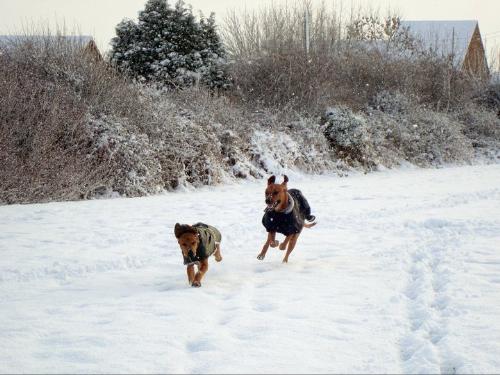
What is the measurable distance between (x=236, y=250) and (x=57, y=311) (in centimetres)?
298

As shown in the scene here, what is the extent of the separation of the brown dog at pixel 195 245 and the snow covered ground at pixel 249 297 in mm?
202

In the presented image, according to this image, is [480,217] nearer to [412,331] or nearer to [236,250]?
[236,250]

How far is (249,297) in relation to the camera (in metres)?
4.68

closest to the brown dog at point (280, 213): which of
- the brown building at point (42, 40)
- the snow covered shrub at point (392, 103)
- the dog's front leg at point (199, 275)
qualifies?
the dog's front leg at point (199, 275)

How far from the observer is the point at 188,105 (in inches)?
626

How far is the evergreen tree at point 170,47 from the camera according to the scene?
2139 cm

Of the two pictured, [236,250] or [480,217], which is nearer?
[236,250]

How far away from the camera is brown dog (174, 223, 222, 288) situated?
15.5 feet

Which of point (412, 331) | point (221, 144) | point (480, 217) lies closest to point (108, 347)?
point (412, 331)

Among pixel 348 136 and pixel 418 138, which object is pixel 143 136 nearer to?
pixel 348 136

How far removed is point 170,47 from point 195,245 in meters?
18.3

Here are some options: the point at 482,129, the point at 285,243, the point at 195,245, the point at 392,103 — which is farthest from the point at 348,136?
the point at 195,245

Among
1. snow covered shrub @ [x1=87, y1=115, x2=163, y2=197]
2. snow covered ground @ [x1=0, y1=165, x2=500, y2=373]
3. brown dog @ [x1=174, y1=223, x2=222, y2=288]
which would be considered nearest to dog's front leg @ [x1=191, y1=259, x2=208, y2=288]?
brown dog @ [x1=174, y1=223, x2=222, y2=288]

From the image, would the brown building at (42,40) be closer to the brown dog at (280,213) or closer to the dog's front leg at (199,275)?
the brown dog at (280,213)
